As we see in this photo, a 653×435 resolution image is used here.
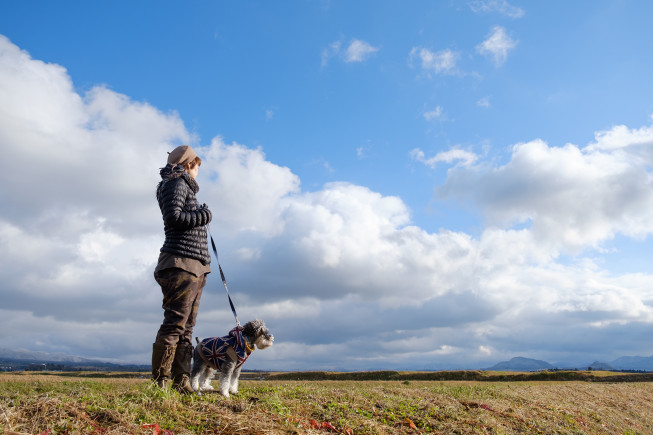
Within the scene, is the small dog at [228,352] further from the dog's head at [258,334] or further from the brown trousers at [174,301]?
the brown trousers at [174,301]

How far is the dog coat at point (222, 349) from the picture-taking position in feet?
25.0

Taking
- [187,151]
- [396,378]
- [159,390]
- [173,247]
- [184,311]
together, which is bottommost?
[396,378]

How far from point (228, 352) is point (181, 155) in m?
3.58

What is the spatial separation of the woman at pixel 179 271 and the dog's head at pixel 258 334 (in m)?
1.01

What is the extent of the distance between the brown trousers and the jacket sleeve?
785 millimetres

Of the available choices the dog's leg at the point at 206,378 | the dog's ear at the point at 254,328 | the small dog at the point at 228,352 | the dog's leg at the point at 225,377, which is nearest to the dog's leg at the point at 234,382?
the small dog at the point at 228,352

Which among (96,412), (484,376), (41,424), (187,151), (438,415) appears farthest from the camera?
(484,376)

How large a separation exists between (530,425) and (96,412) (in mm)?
9201

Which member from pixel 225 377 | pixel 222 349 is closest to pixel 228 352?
pixel 222 349

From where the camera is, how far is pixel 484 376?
36438 mm

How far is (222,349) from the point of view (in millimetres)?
7613

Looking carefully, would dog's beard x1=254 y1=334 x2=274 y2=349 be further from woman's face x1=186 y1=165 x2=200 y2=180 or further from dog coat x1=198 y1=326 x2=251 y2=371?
woman's face x1=186 y1=165 x2=200 y2=180

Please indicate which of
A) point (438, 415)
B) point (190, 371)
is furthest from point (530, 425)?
point (190, 371)

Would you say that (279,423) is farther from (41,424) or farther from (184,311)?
(41,424)
